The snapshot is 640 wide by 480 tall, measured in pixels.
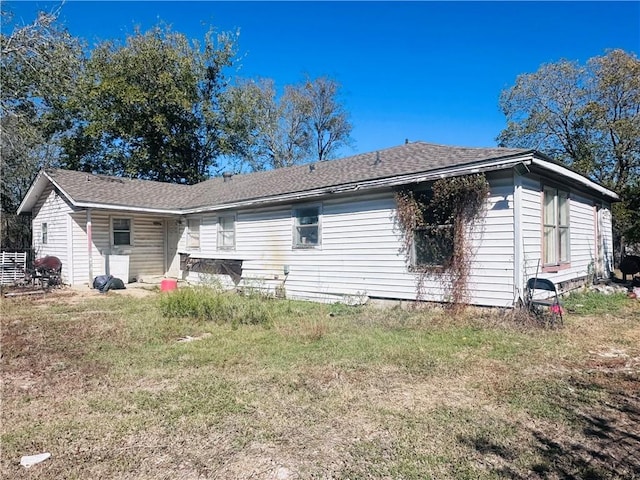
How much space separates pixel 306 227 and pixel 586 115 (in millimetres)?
19008

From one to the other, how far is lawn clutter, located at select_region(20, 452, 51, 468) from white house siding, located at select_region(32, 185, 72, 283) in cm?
1229

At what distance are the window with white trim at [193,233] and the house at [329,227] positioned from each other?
4 centimetres

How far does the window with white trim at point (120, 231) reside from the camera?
1436 cm

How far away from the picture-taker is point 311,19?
13906mm

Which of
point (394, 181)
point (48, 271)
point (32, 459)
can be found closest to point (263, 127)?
point (48, 271)

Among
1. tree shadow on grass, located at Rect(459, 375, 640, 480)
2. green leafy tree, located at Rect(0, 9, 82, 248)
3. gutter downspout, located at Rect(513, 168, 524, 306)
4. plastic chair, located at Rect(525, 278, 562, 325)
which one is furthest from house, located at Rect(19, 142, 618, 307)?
tree shadow on grass, located at Rect(459, 375, 640, 480)

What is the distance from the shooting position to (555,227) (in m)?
8.75

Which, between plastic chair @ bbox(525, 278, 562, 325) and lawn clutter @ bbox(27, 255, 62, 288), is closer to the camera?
plastic chair @ bbox(525, 278, 562, 325)

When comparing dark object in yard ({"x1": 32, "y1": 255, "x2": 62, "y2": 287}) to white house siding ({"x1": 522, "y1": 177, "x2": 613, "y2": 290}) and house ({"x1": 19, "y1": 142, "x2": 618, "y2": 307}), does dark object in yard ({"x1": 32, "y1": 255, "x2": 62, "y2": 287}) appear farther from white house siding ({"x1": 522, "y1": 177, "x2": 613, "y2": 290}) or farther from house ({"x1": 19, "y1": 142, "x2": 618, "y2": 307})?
white house siding ({"x1": 522, "y1": 177, "x2": 613, "y2": 290})

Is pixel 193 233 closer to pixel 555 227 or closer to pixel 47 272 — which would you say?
pixel 47 272

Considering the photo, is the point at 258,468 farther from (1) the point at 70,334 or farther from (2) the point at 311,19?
(2) the point at 311,19

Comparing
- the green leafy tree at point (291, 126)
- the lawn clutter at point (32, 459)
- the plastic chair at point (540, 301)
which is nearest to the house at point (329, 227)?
the plastic chair at point (540, 301)

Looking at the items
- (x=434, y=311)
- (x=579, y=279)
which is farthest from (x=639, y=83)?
(x=434, y=311)

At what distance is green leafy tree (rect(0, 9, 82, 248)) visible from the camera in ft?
38.9
